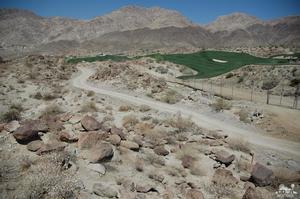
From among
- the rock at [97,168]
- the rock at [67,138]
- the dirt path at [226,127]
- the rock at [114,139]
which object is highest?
the rock at [67,138]

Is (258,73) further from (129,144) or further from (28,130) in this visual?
(28,130)

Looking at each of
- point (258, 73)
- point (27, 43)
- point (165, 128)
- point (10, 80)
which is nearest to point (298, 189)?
point (165, 128)

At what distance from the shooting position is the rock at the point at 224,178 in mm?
10906

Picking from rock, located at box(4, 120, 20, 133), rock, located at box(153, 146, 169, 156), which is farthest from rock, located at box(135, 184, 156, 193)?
rock, located at box(4, 120, 20, 133)

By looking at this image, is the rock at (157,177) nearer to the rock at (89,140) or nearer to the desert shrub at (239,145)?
the rock at (89,140)

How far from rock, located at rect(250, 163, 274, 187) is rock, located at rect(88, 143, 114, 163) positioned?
19.9ft

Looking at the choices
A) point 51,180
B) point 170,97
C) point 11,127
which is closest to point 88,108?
point 11,127

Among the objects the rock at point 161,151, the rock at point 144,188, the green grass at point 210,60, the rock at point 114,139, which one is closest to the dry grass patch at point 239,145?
the rock at point 161,151

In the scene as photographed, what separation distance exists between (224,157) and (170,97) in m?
12.6

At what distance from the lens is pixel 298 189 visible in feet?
34.6

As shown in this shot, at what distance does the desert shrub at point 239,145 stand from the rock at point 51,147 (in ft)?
28.5

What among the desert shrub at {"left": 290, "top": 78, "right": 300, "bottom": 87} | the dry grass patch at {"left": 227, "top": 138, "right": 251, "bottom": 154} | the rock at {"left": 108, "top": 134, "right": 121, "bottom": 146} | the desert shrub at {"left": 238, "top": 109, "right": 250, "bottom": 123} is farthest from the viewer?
the desert shrub at {"left": 290, "top": 78, "right": 300, "bottom": 87}

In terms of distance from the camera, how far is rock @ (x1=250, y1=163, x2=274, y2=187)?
10781 mm

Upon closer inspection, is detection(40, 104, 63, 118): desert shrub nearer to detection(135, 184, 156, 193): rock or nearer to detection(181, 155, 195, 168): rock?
detection(181, 155, 195, 168): rock
